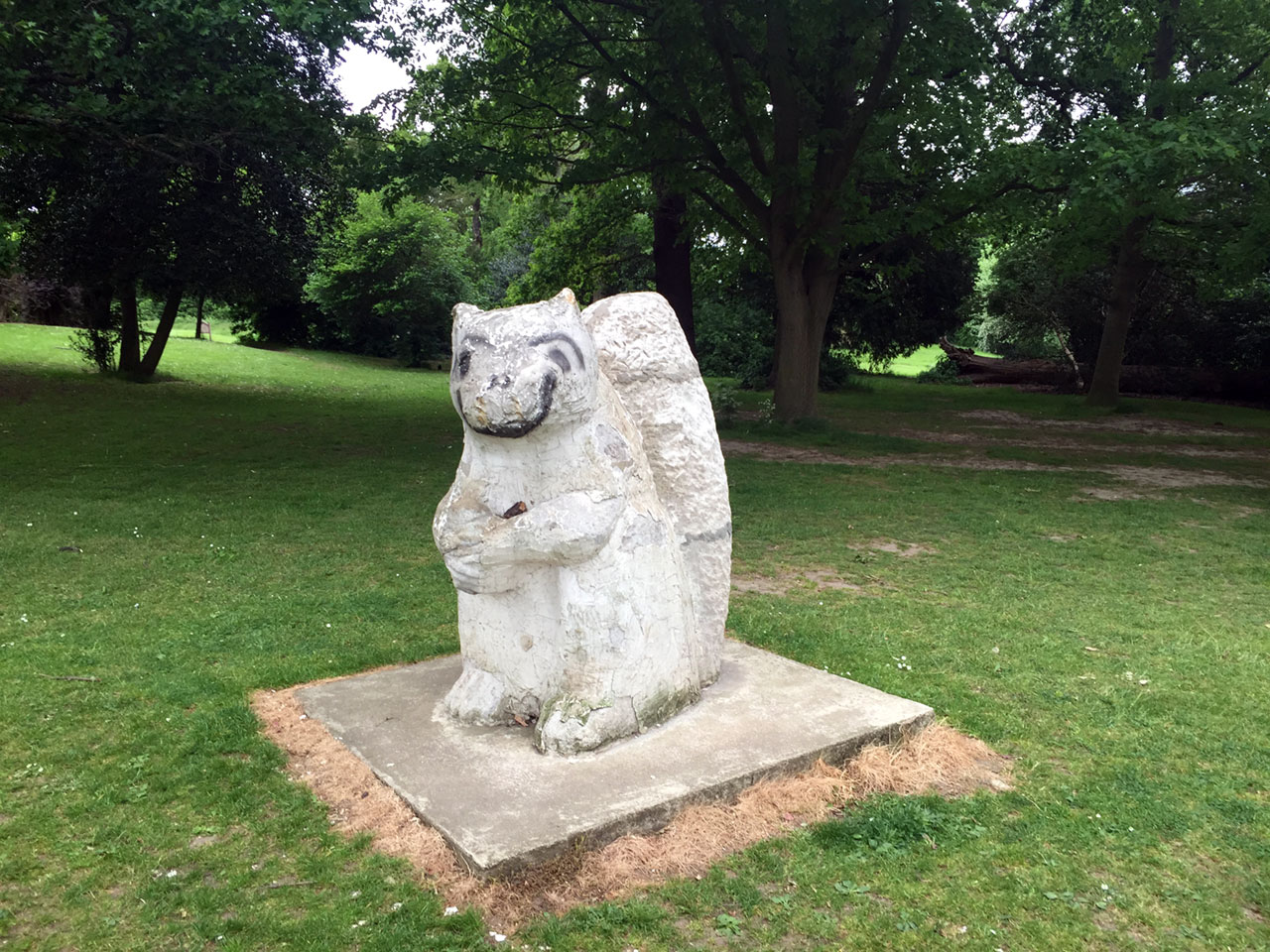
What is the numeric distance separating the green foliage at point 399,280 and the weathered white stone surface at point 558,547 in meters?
29.2

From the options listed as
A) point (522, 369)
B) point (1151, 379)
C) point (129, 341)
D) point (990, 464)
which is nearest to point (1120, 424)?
point (990, 464)

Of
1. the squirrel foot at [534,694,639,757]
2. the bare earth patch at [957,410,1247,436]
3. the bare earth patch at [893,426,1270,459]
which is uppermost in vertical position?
the bare earth patch at [957,410,1247,436]

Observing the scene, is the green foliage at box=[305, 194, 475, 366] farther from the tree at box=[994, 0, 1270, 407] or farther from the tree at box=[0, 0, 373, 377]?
the tree at box=[994, 0, 1270, 407]

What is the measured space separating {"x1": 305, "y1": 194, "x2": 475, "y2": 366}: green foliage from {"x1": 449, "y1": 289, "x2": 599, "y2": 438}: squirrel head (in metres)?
29.4

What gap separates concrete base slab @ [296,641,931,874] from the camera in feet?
12.5

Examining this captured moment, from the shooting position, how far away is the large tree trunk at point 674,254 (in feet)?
66.9

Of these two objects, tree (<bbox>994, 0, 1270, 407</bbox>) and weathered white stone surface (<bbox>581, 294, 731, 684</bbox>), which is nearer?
weathered white stone surface (<bbox>581, 294, 731, 684</bbox>)

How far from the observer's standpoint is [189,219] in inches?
669

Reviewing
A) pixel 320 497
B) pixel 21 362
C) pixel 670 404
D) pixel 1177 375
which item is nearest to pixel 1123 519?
pixel 670 404

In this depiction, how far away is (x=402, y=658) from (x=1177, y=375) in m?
27.9

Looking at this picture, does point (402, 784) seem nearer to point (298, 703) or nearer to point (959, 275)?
point (298, 703)

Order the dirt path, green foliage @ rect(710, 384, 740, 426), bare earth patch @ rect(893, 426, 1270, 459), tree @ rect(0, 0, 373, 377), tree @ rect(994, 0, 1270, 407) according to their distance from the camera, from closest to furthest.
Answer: tree @ rect(0, 0, 373, 377), tree @ rect(994, 0, 1270, 407), the dirt path, bare earth patch @ rect(893, 426, 1270, 459), green foliage @ rect(710, 384, 740, 426)

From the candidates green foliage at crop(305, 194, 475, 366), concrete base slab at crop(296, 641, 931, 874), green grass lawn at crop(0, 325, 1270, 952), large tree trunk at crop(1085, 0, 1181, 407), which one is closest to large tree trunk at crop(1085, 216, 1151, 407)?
large tree trunk at crop(1085, 0, 1181, 407)

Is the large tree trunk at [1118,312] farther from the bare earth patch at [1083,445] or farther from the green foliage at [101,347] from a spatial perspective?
the green foliage at [101,347]
